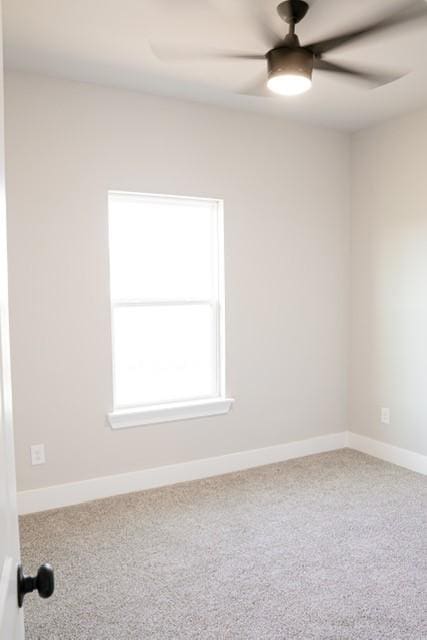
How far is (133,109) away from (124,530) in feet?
8.77

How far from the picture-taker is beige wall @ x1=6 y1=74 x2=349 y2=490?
3.17 metres

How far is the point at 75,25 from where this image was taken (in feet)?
8.20

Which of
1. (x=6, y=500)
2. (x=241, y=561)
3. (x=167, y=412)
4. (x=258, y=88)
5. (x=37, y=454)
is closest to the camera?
(x=6, y=500)

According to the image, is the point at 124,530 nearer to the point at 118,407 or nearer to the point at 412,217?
the point at 118,407

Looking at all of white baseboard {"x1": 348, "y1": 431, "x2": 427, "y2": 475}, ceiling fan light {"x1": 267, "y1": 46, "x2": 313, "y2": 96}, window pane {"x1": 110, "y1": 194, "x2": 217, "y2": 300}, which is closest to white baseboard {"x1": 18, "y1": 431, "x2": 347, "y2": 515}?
white baseboard {"x1": 348, "y1": 431, "x2": 427, "y2": 475}

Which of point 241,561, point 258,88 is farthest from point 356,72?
point 241,561

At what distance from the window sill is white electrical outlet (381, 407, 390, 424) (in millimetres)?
1305

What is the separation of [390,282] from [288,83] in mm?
2359

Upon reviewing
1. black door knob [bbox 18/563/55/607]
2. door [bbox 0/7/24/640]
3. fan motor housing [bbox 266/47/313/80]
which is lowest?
black door knob [bbox 18/563/55/607]

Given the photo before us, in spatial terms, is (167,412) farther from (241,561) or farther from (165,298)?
(241,561)

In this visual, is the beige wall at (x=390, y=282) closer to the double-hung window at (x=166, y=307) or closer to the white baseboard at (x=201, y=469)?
the white baseboard at (x=201, y=469)

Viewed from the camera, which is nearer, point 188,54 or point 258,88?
point 188,54

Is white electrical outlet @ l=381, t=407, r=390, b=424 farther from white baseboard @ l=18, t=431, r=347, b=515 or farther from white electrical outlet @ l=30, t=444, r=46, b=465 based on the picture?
white electrical outlet @ l=30, t=444, r=46, b=465

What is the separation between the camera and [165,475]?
3641 millimetres
